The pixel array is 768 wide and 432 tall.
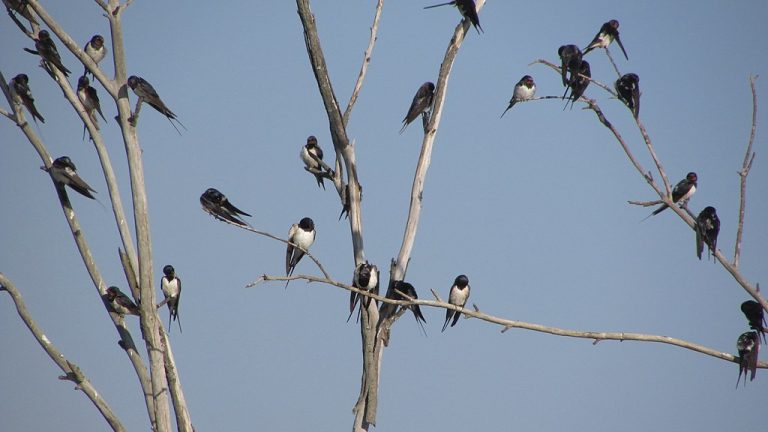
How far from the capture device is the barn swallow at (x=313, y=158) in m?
10.7

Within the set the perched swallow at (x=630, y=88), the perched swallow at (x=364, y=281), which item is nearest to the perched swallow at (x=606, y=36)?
the perched swallow at (x=630, y=88)

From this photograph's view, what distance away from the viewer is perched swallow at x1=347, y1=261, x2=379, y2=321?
881cm

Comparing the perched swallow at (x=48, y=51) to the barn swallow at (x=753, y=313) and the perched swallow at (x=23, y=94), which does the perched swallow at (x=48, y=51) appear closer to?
the perched swallow at (x=23, y=94)

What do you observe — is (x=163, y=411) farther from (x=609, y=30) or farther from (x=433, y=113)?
(x=609, y=30)

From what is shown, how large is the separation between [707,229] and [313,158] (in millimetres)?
4970

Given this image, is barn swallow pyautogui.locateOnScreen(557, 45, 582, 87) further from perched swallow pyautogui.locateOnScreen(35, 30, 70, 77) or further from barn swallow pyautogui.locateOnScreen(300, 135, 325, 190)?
perched swallow pyautogui.locateOnScreen(35, 30, 70, 77)

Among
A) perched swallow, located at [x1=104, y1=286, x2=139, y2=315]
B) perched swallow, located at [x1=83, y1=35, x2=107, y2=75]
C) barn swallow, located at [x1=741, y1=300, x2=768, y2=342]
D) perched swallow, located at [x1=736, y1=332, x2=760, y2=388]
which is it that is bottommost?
perched swallow, located at [x1=736, y1=332, x2=760, y2=388]

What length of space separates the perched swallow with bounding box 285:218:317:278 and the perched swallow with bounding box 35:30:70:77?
12.2 feet

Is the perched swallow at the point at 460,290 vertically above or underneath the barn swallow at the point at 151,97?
underneath

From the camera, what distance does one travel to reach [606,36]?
415 inches

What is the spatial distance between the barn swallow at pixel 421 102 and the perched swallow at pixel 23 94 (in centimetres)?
428

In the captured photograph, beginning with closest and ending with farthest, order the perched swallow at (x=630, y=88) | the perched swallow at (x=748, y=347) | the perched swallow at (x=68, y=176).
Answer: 1. the perched swallow at (x=748, y=347)
2. the perched swallow at (x=630, y=88)
3. the perched swallow at (x=68, y=176)

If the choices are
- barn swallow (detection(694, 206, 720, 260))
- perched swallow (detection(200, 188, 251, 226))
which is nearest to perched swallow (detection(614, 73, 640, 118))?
barn swallow (detection(694, 206, 720, 260))

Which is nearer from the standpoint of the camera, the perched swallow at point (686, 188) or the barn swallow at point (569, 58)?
the barn swallow at point (569, 58)
